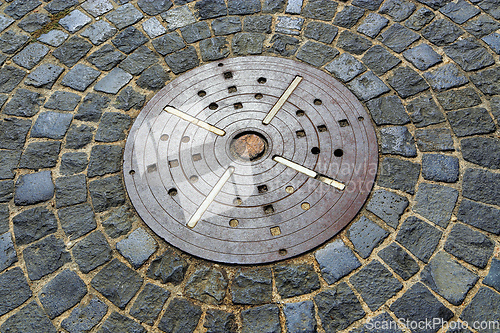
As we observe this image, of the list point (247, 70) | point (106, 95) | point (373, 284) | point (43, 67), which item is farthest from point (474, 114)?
point (43, 67)

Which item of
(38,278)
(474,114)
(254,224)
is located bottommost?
(38,278)

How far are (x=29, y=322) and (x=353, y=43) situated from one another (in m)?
3.49

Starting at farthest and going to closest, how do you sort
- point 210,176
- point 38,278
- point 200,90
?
point 200,90 < point 210,176 < point 38,278

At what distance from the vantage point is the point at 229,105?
3391 millimetres

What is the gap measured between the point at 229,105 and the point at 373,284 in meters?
1.80

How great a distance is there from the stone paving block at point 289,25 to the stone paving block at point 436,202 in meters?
1.96

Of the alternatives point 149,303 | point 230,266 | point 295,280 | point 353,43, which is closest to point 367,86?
point 353,43

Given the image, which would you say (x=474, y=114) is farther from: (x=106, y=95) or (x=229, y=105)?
(x=106, y=95)

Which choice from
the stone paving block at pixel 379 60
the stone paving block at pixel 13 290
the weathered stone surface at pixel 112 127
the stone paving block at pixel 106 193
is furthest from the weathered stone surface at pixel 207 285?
the stone paving block at pixel 379 60

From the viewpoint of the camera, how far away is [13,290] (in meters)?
2.73

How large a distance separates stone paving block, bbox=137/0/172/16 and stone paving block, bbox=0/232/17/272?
2581 mm

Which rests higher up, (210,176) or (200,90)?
(200,90)

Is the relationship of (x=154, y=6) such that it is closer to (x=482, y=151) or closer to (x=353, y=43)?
(x=353, y=43)

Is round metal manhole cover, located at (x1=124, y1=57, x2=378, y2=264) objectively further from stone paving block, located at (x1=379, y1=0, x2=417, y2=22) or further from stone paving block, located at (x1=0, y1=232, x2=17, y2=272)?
stone paving block, located at (x1=379, y1=0, x2=417, y2=22)
